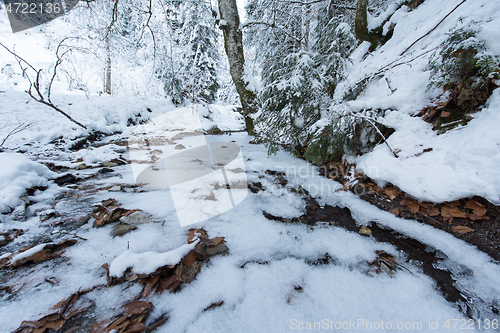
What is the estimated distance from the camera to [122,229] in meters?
1.36

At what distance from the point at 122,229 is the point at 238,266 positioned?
3.01 feet

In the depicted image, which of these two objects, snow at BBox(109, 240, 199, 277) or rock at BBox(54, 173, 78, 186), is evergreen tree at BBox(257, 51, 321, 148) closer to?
snow at BBox(109, 240, 199, 277)

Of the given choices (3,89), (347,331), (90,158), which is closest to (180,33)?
(3,89)

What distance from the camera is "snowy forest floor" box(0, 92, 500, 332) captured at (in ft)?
2.83

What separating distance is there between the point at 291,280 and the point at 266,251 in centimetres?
26

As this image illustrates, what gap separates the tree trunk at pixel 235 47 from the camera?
3.89 meters

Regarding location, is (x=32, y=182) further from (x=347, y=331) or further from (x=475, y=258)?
(x=475, y=258)

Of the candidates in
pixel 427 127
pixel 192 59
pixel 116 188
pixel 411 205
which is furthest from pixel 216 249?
pixel 192 59

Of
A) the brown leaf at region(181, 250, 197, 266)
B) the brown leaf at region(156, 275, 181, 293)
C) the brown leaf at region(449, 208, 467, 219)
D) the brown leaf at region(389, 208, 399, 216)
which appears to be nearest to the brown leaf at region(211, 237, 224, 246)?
the brown leaf at region(181, 250, 197, 266)

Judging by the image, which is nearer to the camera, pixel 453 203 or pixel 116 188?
pixel 453 203

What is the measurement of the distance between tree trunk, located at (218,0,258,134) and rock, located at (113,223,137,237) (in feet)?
12.1

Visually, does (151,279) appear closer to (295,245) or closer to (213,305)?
(213,305)

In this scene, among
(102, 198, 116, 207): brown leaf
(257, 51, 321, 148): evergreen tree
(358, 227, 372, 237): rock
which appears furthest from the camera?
(257, 51, 321, 148): evergreen tree

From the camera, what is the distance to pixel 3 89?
5.53 m
